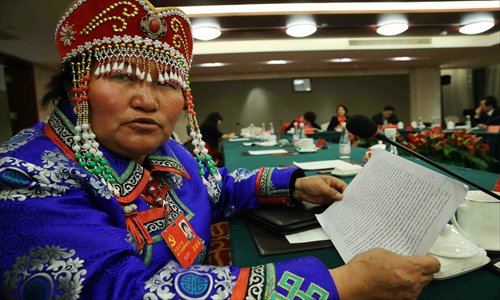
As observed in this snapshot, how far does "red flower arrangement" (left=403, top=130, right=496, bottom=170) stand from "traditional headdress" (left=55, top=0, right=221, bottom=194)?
6.30ft

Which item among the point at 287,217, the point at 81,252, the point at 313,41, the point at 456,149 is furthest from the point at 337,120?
the point at 81,252

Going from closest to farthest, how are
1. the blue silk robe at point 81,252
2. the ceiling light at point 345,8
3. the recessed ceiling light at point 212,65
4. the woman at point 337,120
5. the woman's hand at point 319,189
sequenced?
the blue silk robe at point 81,252 → the woman's hand at point 319,189 → the ceiling light at point 345,8 → the woman at point 337,120 → the recessed ceiling light at point 212,65

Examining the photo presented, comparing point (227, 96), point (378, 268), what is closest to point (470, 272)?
point (378, 268)

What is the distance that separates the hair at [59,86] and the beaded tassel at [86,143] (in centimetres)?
10

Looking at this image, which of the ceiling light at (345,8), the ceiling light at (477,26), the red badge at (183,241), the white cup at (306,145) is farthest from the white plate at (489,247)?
the ceiling light at (477,26)

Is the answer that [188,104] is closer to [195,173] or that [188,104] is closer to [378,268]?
[195,173]

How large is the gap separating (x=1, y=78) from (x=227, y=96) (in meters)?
6.08

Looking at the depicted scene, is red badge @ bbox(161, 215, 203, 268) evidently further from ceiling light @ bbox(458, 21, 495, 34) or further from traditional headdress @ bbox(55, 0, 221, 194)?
ceiling light @ bbox(458, 21, 495, 34)

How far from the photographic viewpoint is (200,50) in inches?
266

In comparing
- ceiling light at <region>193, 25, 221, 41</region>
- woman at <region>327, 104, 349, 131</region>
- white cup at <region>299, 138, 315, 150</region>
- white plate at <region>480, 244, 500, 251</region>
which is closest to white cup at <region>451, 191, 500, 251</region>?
white plate at <region>480, 244, 500, 251</region>

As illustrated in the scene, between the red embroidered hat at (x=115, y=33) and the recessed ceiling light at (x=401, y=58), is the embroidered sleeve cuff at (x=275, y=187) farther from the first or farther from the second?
the recessed ceiling light at (x=401, y=58)

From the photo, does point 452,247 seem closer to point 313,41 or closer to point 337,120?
point 337,120

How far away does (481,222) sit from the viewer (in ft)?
2.04

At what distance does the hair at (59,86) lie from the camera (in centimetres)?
73
